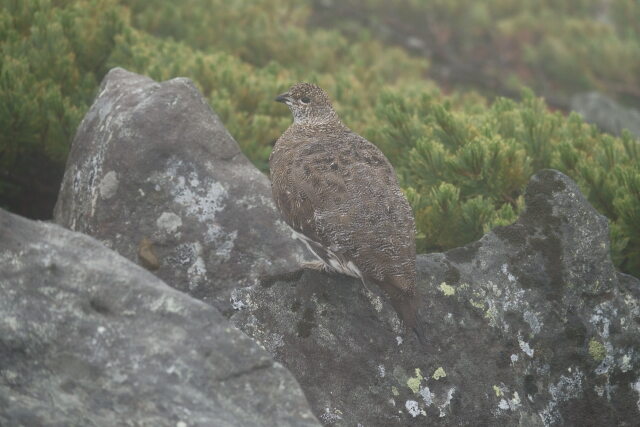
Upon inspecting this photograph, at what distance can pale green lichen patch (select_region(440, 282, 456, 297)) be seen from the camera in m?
3.63

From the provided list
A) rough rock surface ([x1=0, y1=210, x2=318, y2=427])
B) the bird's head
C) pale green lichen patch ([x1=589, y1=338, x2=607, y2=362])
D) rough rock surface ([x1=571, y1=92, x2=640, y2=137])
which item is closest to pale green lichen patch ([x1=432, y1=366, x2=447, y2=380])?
pale green lichen patch ([x1=589, y1=338, x2=607, y2=362])

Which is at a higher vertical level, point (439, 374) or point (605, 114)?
point (439, 374)

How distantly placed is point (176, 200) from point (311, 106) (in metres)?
0.99

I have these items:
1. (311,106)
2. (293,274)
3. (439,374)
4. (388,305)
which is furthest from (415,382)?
(311,106)

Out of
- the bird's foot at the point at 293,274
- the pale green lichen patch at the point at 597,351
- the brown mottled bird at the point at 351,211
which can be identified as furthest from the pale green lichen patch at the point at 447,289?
the pale green lichen patch at the point at 597,351

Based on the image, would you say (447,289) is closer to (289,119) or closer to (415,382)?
(415,382)

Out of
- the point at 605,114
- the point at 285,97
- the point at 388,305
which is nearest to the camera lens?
the point at 388,305

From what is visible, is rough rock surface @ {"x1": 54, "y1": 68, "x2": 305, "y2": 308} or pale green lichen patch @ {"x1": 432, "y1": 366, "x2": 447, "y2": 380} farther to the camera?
rough rock surface @ {"x1": 54, "y1": 68, "x2": 305, "y2": 308}

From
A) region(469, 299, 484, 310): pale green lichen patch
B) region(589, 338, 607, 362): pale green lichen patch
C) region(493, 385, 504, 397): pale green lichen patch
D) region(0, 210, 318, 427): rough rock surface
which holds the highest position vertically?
region(0, 210, 318, 427): rough rock surface

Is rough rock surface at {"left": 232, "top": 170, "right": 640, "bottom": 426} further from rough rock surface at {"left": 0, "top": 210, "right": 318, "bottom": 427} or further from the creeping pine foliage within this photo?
rough rock surface at {"left": 0, "top": 210, "right": 318, "bottom": 427}

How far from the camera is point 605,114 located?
31.0 feet

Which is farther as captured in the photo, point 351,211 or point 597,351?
point 597,351

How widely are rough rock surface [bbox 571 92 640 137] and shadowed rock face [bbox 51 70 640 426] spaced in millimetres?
5718

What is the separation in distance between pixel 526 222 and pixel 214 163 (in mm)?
1675
